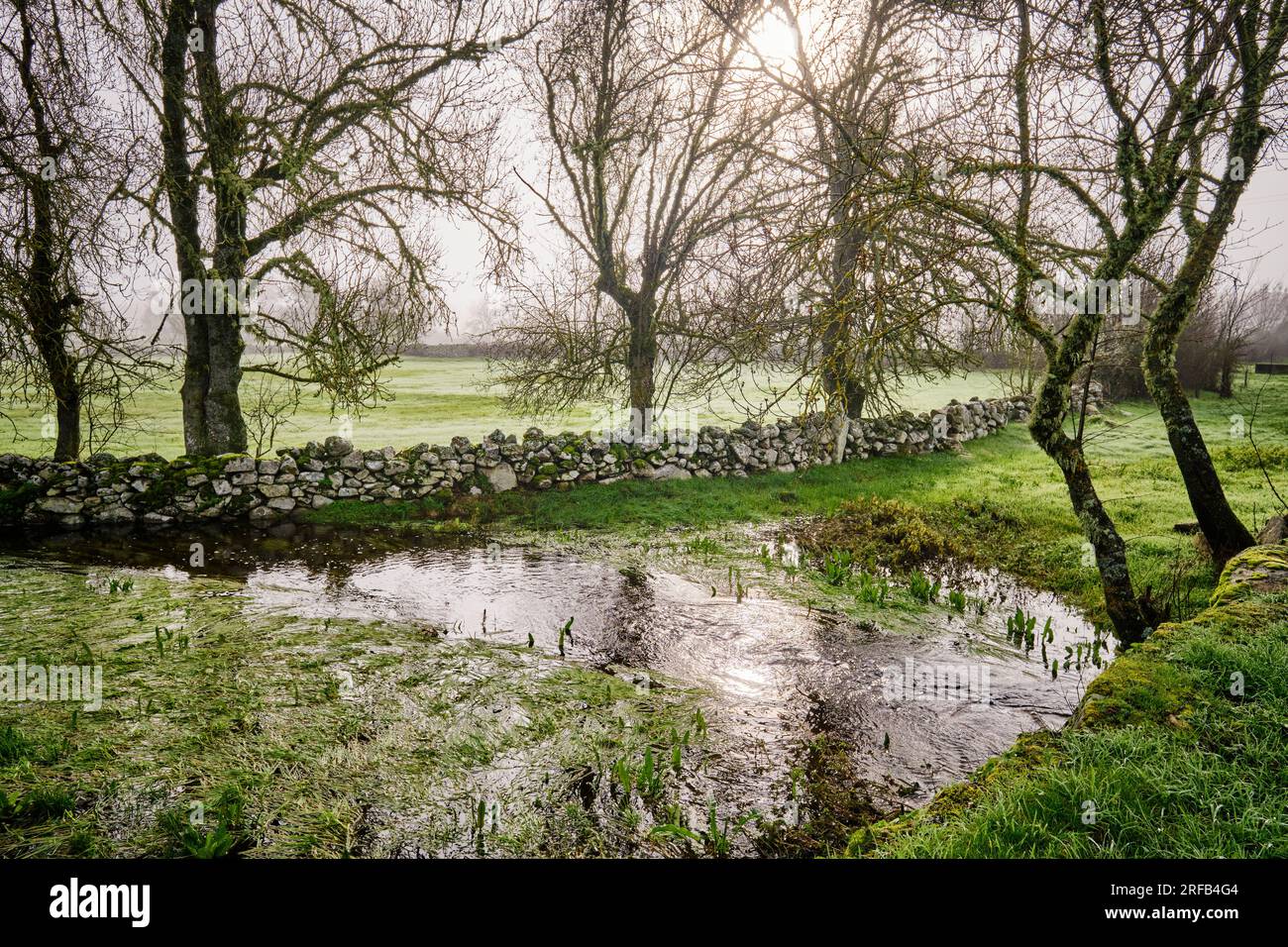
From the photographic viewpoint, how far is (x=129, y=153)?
9.84 metres

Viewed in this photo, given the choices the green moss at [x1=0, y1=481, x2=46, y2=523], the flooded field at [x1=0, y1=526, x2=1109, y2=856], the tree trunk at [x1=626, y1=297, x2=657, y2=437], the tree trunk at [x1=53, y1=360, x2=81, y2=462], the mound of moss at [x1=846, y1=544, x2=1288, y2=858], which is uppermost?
the tree trunk at [x1=626, y1=297, x2=657, y2=437]

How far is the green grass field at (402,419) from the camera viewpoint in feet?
50.7

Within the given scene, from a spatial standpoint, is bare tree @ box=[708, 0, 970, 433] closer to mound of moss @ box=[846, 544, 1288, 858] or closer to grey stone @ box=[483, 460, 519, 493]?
mound of moss @ box=[846, 544, 1288, 858]

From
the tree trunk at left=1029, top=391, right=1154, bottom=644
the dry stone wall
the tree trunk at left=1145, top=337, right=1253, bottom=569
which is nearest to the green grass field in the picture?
the dry stone wall

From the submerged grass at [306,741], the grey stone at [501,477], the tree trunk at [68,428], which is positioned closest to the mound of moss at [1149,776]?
the submerged grass at [306,741]

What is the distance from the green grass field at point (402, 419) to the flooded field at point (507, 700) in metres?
6.34

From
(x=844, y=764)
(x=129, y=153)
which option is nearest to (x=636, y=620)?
(x=844, y=764)

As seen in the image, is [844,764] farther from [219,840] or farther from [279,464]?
[279,464]

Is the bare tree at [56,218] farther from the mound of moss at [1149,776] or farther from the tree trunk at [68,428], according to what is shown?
the mound of moss at [1149,776]

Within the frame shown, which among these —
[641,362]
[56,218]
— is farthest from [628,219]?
[56,218]

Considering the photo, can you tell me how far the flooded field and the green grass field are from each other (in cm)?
634

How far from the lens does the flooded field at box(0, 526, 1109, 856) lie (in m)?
3.58

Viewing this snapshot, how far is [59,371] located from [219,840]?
9501mm
